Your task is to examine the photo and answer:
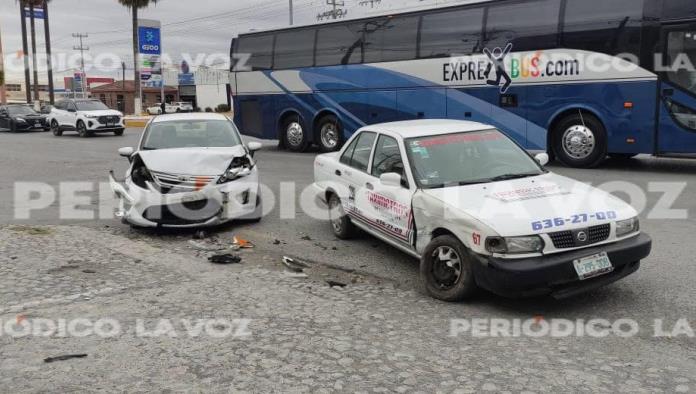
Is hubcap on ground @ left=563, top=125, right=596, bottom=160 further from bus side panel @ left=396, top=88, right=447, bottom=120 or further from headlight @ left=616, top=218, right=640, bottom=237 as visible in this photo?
headlight @ left=616, top=218, right=640, bottom=237

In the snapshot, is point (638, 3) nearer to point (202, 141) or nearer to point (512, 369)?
point (202, 141)

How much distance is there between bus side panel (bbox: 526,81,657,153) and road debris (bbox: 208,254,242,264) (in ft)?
28.4

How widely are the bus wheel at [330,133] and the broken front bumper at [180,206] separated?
9.18 meters

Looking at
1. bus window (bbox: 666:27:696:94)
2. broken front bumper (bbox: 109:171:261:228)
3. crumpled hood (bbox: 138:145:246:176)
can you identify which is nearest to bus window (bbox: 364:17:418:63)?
bus window (bbox: 666:27:696:94)

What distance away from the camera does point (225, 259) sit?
6.52 meters

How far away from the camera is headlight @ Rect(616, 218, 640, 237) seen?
4.87 m

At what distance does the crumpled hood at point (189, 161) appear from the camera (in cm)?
794

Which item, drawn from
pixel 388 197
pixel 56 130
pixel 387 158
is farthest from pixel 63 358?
→ pixel 56 130

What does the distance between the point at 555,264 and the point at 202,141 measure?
5972 millimetres

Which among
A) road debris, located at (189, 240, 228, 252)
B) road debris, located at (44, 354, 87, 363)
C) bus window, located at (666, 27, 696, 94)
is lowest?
road debris, located at (44, 354, 87, 363)

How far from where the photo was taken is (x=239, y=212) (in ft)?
26.5

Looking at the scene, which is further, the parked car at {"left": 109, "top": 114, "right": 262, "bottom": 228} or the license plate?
the parked car at {"left": 109, "top": 114, "right": 262, "bottom": 228}

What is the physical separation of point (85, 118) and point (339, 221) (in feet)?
71.9

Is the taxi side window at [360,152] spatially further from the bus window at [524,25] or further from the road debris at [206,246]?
the bus window at [524,25]
